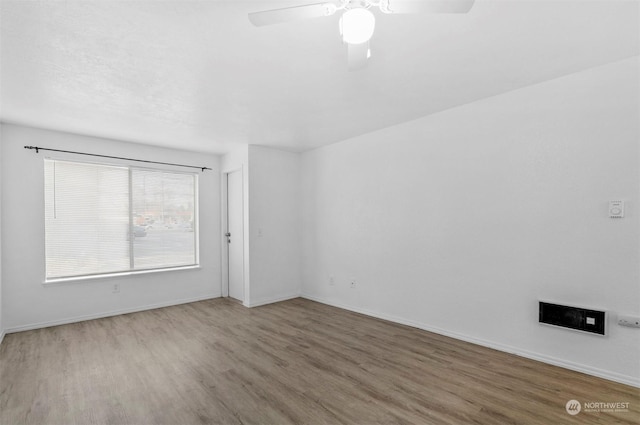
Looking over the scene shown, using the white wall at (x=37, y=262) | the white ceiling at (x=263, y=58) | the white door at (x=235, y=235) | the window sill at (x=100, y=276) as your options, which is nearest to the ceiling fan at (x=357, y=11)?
the white ceiling at (x=263, y=58)

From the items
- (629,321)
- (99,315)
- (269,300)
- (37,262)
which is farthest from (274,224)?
(629,321)

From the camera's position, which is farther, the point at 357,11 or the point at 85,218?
the point at 85,218

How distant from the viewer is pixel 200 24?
190 centimetres

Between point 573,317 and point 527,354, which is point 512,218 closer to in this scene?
point 573,317

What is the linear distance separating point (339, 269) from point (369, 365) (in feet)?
6.73

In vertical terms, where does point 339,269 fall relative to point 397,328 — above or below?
above

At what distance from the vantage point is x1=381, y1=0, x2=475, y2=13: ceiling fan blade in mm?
1383

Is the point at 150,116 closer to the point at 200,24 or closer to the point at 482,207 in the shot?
the point at 200,24

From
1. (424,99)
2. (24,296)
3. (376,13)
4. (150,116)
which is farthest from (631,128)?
(24,296)

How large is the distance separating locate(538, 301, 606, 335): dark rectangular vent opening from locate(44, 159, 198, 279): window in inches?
195

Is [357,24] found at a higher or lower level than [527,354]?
higher

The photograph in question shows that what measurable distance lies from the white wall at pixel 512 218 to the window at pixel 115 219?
2992 mm

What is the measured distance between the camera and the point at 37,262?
386cm

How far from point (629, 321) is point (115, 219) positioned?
5.90 metres
